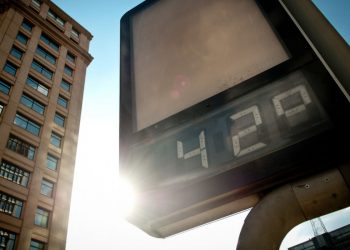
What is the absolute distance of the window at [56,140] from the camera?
2442cm

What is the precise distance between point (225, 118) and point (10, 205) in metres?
20.5

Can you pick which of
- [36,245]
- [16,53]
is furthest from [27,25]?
[36,245]

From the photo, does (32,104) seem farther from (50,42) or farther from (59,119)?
(50,42)

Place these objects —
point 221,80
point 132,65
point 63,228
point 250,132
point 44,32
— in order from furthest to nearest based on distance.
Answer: point 44,32
point 63,228
point 132,65
point 221,80
point 250,132

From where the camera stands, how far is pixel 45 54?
28.9 m

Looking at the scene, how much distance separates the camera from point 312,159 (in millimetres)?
1280

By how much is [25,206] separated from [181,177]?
2083 cm

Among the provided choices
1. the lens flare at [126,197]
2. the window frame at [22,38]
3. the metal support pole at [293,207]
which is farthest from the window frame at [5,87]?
the metal support pole at [293,207]

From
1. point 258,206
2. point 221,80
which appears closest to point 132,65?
point 221,80

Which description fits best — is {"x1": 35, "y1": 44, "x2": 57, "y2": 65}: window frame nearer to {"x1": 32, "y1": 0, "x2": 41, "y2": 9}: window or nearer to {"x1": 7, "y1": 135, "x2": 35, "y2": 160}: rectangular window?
{"x1": 32, "y1": 0, "x2": 41, "y2": 9}: window

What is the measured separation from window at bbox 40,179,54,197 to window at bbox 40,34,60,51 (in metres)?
14.9

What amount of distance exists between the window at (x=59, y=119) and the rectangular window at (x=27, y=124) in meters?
2.15

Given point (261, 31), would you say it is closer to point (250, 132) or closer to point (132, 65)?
point (250, 132)

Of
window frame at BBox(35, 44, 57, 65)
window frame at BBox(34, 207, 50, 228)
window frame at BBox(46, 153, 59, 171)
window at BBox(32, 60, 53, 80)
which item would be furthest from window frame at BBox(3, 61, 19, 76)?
window frame at BBox(34, 207, 50, 228)
